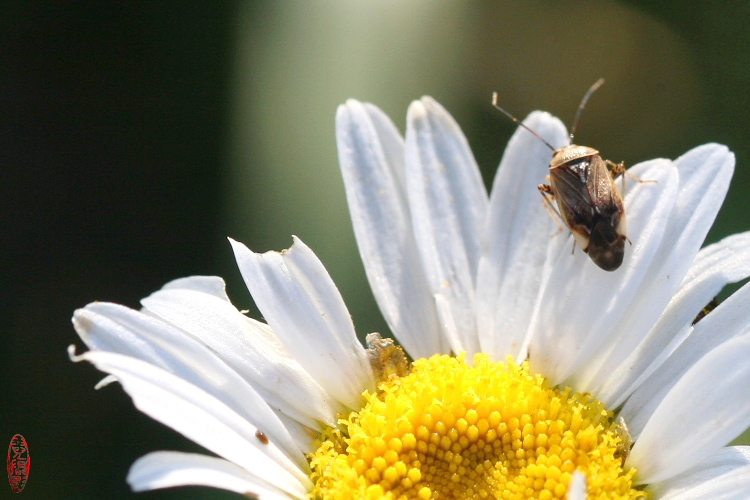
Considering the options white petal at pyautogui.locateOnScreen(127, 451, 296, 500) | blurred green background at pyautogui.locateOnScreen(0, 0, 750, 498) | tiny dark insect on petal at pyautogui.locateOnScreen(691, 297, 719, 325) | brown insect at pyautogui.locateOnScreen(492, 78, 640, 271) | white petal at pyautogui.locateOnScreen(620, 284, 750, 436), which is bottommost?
white petal at pyautogui.locateOnScreen(127, 451, 296, 500)

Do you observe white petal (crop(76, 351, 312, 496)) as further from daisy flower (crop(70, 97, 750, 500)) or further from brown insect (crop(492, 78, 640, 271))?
brown insect (crop(492, 78, 640, 271))

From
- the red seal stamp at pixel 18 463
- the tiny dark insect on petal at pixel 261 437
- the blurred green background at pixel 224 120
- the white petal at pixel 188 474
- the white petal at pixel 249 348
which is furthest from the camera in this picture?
the blurred green background at pixel 224 120

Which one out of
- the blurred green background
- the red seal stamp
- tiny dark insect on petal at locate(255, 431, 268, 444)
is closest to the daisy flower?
tiny dark insect on petal at locate(255, 431, 268, 444)

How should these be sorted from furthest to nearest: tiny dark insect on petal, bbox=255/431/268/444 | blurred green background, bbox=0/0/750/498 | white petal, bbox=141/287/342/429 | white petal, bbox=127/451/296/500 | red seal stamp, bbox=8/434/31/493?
1. blurred green background, bbox=0/0/750/498
2. red seal stamp, bbox=8/434/31/493
3. white petal, bbox=141/287/342/429
4. tiny dark insect on petal, bbox=255/431/268/444
5. white petal, bbox=127/451/296/500

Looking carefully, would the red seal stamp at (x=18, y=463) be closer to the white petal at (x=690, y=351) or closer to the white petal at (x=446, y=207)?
the white petal at (x=446, y=207)

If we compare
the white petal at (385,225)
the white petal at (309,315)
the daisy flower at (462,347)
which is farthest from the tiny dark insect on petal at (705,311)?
the white petal at (309,315)

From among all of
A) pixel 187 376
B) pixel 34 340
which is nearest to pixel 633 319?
pixel 187 376
